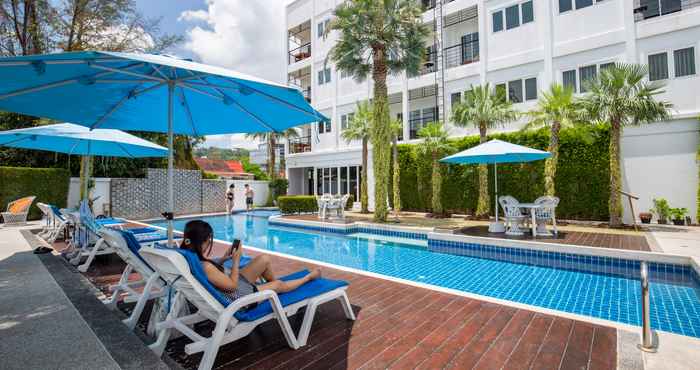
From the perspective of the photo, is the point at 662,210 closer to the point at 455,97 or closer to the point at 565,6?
the point at 565,6

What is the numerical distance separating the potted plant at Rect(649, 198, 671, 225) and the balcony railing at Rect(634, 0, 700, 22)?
6.70 metres

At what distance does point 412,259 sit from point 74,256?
683 centimetres

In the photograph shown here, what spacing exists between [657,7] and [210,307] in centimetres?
1717

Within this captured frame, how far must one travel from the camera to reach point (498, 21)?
15.6m

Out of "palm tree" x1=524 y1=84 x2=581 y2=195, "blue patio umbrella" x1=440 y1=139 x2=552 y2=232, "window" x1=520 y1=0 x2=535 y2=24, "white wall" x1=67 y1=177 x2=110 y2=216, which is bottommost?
"white wall" x1=67 y1=177 x2=110 y2=216

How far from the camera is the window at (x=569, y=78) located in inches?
528

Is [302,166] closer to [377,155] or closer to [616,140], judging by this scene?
[377,155]

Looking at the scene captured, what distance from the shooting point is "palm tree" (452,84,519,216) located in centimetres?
1284

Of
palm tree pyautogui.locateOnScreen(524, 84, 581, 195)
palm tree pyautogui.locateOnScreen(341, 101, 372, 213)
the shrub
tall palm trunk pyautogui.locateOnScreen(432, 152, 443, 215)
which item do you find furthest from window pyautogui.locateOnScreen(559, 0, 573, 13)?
the shrub

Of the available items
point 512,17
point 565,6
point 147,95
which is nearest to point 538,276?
point 147,95

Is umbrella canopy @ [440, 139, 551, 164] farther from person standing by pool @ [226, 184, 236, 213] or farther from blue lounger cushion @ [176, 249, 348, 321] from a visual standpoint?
person standing by pool @ [226, 184, 236, 213]

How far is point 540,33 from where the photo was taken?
14203 mm

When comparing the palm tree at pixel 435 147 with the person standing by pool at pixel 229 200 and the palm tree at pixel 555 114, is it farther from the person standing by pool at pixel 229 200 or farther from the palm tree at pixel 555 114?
the person standing by pool at pixel 229 200

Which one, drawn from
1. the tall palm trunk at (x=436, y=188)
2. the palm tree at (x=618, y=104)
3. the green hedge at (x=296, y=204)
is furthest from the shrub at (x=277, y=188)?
the palm tree at (x=618, y=104)
